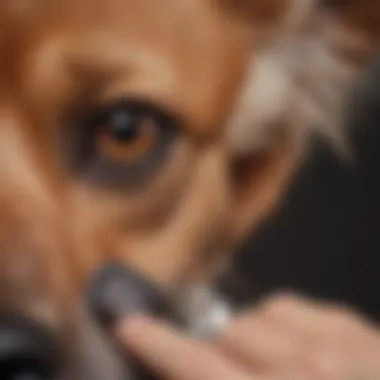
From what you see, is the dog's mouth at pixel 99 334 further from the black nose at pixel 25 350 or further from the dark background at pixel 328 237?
the dark background at pixel 328 237

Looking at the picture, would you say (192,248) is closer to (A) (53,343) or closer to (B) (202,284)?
(B) (202,284)

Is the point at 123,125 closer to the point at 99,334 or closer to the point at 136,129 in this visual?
the point at 136,129

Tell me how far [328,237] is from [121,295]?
2.59 ft

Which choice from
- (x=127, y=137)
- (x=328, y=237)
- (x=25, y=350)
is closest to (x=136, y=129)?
(x=127, y=137)

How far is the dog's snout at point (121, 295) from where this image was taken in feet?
3.24

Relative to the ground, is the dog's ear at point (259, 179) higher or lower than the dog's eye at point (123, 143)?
higher

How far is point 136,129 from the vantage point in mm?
1059

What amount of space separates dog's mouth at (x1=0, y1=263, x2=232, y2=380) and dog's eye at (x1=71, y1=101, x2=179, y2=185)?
10cm

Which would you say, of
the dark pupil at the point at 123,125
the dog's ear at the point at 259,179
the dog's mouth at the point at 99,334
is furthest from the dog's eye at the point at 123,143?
the dog's ear at the point at 259,179

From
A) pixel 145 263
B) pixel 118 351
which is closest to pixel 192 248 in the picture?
pixel 145 263

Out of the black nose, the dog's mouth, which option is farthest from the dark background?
the black nose

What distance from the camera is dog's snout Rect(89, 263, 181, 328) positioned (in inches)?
38.9

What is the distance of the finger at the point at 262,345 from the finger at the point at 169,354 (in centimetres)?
4

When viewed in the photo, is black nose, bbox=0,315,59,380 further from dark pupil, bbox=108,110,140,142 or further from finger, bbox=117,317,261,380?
dark pupil, bbox=108,110,140,142
